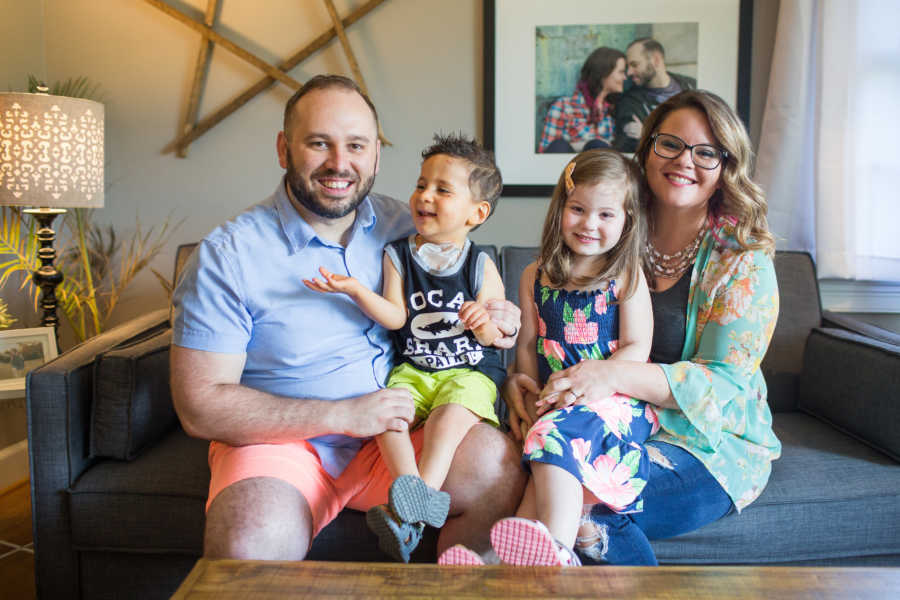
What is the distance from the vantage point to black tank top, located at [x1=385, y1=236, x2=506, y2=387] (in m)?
1.58

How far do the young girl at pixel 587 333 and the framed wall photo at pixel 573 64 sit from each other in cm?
112

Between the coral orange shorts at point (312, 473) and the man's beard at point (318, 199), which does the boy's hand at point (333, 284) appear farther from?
the coral orange shorts at point (312, 473)

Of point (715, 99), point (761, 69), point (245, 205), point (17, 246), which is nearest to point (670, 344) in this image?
point (715, 99)

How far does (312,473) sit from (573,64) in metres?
1.97

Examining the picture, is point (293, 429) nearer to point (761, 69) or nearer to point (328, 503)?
point (328, 503)

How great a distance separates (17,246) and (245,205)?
0.92 meters

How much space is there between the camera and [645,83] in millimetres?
2604

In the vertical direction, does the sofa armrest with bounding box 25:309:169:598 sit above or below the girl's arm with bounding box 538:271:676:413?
below

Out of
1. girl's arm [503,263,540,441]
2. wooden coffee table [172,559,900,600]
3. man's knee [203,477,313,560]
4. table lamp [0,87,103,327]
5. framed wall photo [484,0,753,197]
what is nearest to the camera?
wooden coffee table [172,559,900,600]

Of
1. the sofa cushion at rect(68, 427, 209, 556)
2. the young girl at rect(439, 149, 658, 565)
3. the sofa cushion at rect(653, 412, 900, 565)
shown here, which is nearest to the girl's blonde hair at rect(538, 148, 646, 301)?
the young girl at rect(439, 149, 658, 565)

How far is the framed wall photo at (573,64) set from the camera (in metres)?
2.57

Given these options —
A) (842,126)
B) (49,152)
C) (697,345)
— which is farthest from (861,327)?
(49,152)

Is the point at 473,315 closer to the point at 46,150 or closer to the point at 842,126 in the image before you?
the point at 46,150

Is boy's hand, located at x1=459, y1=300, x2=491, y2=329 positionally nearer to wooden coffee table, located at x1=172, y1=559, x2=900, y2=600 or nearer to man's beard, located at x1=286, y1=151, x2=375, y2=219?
man's beard, located at x1=286, y1=151, x2=375, y2=219
